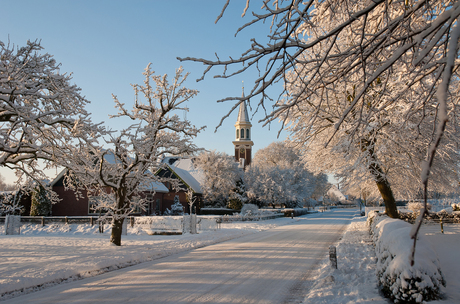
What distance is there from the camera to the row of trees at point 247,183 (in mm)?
41625

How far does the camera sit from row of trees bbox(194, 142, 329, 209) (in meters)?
41.6

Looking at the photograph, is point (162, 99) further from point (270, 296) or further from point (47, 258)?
point (270, 296)

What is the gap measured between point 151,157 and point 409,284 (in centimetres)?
1052

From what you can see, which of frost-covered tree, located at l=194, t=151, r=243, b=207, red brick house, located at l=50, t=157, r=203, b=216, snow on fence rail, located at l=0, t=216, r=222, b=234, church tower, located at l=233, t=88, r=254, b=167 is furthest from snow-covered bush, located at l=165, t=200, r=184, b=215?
church tower, located at l=233, t=88, r=254, b=167

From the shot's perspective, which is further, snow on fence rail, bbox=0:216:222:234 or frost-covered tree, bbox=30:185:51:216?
frost-covered tree, bbox=30:185:51:216

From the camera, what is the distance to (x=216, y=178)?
42.0 meters

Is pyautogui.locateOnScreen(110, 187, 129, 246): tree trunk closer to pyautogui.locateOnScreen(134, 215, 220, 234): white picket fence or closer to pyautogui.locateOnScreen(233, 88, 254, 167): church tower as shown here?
pyautogui.locateOnScreen(134, 215, 220, 234): white picket fence

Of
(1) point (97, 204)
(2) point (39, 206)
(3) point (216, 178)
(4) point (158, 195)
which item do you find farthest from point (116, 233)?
(3) point (216, 178)

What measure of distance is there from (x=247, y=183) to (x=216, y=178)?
644 centimetres

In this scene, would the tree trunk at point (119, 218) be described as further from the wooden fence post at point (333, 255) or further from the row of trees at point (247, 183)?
the row of trees at point (247, 183)

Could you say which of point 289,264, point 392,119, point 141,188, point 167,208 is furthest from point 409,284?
point 167,208

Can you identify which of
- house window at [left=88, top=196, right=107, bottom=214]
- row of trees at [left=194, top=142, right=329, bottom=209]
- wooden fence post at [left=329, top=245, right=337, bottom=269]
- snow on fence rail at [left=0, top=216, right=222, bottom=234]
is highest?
row of trees at [left=194, top=142, right=329, bottom=209]

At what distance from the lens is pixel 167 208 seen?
3616cm

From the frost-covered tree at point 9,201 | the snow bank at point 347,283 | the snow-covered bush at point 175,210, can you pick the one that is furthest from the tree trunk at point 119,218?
the snow-covered bush at point 175,210
